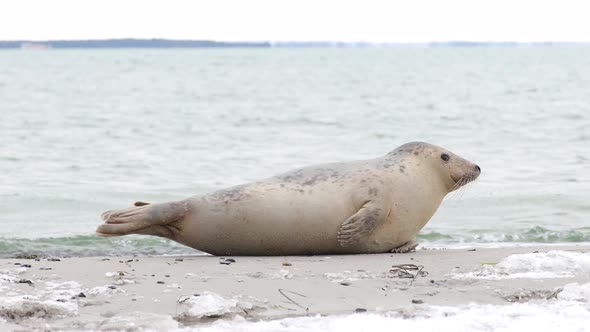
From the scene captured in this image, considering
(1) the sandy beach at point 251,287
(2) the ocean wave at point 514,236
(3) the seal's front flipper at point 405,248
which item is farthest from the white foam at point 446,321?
(2) the ocean wave at point 514,236

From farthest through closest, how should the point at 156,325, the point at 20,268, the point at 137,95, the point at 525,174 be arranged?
1. the point at 137,95
2. the point at 525,174
3. the point at 20,268
4. the point at 156,325

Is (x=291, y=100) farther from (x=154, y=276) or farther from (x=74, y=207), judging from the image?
(x=154, y=276)

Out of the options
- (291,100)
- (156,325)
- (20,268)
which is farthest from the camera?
(291,100)

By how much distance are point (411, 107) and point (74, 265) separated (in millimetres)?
20398

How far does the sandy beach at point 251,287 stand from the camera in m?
4.18

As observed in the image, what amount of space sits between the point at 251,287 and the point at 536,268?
1.44 m

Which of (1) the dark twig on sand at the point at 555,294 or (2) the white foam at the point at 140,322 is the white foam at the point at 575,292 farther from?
(2) the white foam at the point at 140,322

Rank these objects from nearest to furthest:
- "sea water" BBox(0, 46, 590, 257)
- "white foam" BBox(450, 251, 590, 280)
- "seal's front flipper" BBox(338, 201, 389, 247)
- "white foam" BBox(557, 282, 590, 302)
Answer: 1. "white foam" BBox(557, 282, 590, 302)
2. "white foam" BBox(450, 251, 590, 280)
3. "seal's front flipper" BBox(338, 201, 389, 247)
4. "sea water" BBox(0, 46, 590, 257)

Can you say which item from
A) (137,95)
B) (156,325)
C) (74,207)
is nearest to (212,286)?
(156,325)

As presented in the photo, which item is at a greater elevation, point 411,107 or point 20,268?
point 411,107

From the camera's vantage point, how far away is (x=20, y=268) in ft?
17.1

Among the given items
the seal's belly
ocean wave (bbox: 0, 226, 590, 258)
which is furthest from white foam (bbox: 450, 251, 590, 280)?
ocean wave (bbox: 0, 226, 590, 258)

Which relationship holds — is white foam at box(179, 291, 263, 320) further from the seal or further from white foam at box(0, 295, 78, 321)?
the seal

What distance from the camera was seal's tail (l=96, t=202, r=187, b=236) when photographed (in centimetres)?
585
